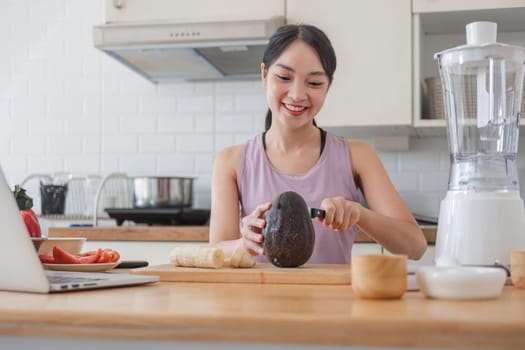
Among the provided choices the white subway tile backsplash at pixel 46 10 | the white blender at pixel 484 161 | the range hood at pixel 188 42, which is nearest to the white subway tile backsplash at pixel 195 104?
the range hood at pixel 188 42

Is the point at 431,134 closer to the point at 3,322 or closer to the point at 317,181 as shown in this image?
the point at 317,181

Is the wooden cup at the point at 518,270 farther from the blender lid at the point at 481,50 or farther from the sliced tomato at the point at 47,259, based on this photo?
the sliced tomato at the point at 47,259

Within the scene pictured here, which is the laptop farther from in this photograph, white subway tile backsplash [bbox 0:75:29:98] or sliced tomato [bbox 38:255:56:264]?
white subway tile backsplash [bbox 0:75:29:98]

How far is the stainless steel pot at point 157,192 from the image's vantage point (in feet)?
10.3

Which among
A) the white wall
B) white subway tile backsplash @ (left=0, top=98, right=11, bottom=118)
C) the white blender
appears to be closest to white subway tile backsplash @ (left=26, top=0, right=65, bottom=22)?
the white wall

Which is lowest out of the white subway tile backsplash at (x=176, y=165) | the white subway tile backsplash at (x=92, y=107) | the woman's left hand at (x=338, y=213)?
the woman's left hand at (x=338, y=213)

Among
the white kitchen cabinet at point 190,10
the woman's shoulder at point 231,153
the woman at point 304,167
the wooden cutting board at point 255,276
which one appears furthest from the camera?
the white kitchen cabinet at point 190,10

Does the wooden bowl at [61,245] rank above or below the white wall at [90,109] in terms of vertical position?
below

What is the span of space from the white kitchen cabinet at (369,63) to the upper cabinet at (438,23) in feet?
0.12

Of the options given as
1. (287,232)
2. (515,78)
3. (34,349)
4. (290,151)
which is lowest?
(34,349)

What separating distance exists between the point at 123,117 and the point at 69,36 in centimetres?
51

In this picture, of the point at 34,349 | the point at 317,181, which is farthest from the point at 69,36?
the point at 34,349

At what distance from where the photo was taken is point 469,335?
778mm

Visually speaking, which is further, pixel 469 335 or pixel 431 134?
pixel 431 134
